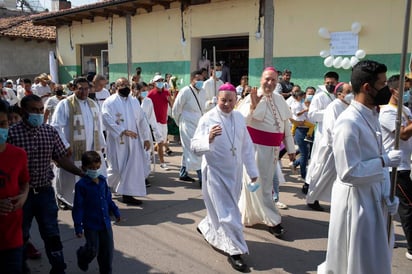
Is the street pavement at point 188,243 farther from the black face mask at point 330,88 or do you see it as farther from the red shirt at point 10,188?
the black face mask at point 330,88

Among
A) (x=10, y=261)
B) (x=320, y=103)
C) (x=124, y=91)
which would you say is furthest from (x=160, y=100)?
(x=10, y=261)

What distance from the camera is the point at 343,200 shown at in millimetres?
3209

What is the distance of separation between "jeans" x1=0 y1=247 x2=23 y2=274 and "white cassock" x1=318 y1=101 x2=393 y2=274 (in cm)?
241

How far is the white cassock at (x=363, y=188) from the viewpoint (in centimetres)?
303

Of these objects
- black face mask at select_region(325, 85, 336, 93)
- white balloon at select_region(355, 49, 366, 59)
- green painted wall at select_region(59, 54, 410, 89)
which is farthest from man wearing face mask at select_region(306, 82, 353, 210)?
white balloon at select_region(355, 49, 366, 59)

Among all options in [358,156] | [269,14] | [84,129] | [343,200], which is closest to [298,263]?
[343,200]

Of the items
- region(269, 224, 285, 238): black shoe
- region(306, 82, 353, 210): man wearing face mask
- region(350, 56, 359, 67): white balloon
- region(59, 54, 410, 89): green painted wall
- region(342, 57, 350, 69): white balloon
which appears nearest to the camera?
region(269, 224, 285, 238): black shoe

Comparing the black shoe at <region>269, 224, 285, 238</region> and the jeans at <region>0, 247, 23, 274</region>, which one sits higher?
the jeans at <region>0, 247, 23, 274</region>

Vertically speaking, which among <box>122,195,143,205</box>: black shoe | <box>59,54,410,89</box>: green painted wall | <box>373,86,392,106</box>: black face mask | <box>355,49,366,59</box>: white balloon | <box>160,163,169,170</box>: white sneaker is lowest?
<box>160,163,169,170</box>: white sneaker

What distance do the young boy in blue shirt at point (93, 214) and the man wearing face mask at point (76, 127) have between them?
6.69 ft

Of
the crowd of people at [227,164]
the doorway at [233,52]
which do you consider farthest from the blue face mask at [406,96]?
the doorway at [233,52]

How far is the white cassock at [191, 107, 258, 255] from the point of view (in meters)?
4.29

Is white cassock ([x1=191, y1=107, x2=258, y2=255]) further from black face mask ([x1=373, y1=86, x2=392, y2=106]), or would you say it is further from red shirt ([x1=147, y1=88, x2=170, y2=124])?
red shirt ([x1=147, y1=88, x2=170, y2=124])

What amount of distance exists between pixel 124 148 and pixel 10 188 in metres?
3.61
